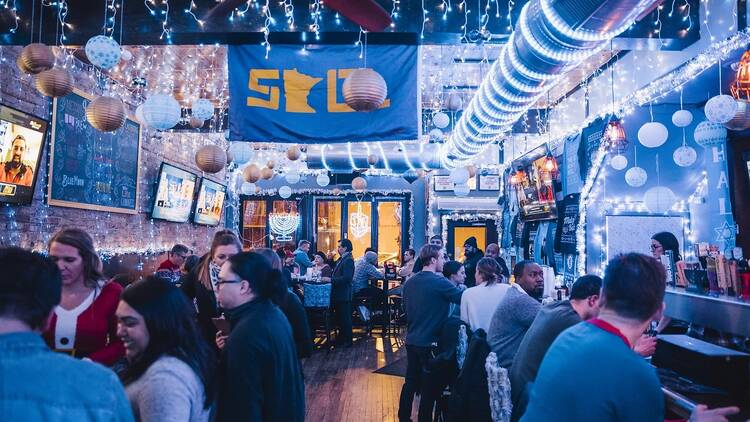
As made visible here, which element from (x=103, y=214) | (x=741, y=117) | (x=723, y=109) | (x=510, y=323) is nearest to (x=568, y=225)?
(x=741, y=117)

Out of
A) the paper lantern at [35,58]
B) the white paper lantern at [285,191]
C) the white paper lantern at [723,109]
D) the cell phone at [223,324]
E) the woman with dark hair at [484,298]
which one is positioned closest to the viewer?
the cell phone at [223,324]

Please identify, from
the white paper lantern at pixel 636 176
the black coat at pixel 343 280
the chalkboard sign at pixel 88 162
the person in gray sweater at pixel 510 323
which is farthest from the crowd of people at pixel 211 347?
the black coat at pixel 343 280

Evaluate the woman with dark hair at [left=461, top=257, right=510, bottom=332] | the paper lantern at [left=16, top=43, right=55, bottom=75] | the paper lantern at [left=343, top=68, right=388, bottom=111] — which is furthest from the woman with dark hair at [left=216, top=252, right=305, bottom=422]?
the paper lantern at [left=16, top=43, right=55, bottom=75]

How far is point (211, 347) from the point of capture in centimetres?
198

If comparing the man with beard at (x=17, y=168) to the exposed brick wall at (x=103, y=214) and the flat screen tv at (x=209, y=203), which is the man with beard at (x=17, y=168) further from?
the flat screen tv at (x=209, y=203)

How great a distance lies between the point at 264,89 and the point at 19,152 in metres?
2.84

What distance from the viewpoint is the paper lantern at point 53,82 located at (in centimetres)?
421

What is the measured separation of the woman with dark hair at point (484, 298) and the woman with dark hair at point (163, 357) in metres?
3.06

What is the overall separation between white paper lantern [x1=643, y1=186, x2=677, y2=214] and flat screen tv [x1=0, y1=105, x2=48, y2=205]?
22.8 ft

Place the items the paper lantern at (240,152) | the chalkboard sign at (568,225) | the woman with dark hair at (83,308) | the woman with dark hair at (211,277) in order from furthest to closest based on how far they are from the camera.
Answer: the paper lantern at (240,152) → the chalkboard sign at (568,225) → the woman with dark hair at (211,277) → the woman with dark hair at (83,308)

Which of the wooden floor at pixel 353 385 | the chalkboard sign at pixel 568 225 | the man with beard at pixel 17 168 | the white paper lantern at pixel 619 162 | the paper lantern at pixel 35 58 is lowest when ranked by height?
the wooden floor at pixel 353 385

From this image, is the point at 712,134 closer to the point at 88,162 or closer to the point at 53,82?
the point at 53,82

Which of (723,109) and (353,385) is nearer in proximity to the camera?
(723,109)

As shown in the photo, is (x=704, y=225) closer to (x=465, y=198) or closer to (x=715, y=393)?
(x=715, y=393)
